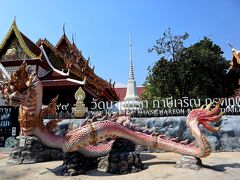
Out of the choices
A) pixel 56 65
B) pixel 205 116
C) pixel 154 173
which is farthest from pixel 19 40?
pixel 154 173

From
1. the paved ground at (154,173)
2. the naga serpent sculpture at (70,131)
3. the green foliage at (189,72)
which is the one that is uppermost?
the green foliage at (189,72)

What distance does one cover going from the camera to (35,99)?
7.86 meters

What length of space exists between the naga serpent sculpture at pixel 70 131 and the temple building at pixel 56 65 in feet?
27.1

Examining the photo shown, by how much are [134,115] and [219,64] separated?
10485 millimetres

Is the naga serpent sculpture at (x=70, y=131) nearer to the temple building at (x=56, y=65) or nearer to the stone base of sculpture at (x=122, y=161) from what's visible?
the stone base of sculpture at (x=122, y=161)

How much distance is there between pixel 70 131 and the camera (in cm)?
791

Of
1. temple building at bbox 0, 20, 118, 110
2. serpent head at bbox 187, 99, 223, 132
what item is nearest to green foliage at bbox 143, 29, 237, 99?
temple building at bbox 0, 20, 118, 110

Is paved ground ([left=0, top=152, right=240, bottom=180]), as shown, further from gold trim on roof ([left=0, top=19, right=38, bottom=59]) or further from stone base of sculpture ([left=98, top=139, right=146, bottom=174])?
gold trim on roof ([left=0, top=19, right=38, bottom=59])

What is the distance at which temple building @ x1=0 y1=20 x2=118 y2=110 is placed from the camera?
1688cm

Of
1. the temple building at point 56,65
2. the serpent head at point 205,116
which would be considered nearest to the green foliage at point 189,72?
the temple building at point 56,65

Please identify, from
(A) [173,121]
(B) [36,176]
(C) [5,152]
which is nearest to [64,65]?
(C) [5,152]

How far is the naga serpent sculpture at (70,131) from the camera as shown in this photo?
299 inches

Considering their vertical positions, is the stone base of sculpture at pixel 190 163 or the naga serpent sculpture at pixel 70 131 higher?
the naga serpent sculpture at pixel 70 131

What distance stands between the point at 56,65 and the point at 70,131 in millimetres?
11935
